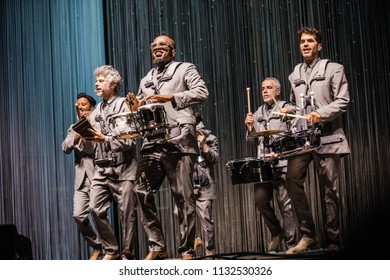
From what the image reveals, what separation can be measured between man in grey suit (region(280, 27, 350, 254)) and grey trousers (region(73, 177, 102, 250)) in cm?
183

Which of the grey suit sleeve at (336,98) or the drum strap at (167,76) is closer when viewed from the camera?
the grey suit sleeve at (336,98)

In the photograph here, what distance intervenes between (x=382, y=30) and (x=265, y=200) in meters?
1.58

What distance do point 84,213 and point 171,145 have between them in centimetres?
146

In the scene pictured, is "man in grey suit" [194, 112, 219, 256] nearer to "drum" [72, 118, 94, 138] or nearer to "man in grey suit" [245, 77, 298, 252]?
"man in grey suit" [245, 77, 298, 252]

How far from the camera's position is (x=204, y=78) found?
696 cm

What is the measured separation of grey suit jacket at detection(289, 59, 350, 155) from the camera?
5059 millimetres

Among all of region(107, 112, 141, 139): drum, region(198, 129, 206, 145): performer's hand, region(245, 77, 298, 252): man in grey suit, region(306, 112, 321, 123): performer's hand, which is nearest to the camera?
region(306, 112, 321, 123): performer's hand

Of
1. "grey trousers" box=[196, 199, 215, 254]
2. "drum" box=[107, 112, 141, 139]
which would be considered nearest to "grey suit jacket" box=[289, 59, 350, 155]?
"drum" box=[107, 112, 141, 139]

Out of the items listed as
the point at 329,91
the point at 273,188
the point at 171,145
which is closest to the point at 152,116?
the point at 171,145

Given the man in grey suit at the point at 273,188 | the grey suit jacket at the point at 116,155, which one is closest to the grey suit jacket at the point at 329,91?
the man in grey suit at the point at 273,188

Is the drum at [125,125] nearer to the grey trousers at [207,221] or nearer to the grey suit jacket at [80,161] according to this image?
the grey suit jacket at [80,161]

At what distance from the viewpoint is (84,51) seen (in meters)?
7.46

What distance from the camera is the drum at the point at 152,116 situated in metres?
4.94

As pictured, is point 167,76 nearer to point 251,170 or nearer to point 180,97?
point 180,97
